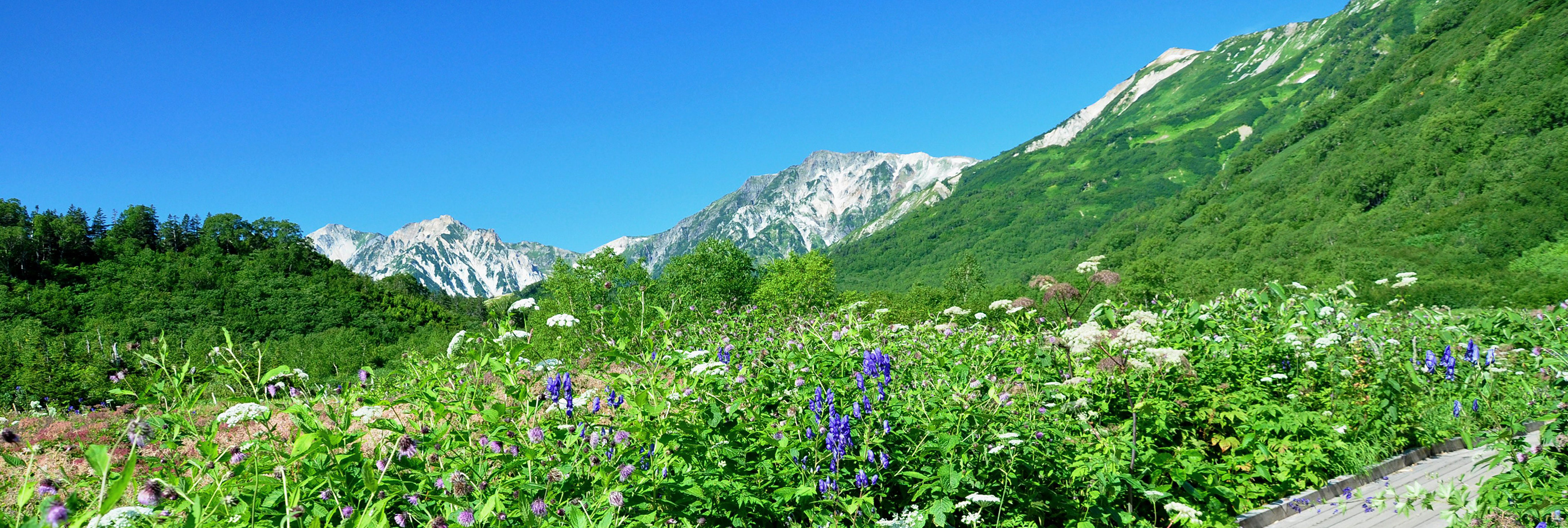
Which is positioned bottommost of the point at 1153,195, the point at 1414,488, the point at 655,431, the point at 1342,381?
the point at 1342,381

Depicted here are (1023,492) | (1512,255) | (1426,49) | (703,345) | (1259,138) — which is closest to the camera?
(1023,492)

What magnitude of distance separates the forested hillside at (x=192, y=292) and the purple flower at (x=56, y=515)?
218ft

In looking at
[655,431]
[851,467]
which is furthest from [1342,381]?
[655,431]

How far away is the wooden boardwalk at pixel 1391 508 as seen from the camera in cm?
473

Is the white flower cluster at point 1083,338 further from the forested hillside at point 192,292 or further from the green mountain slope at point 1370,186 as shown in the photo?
the forested hillside at point 192,292

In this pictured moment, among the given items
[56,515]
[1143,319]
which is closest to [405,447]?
[56,515]

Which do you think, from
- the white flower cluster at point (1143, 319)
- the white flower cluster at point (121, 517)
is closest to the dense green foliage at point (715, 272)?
the white flower cluster at point (1143, 319)

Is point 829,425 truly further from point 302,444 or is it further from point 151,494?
point 151,494

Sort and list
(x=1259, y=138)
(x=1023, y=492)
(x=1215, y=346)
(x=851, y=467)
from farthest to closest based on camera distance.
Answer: (x=1259, y=138)
(x=1215, y=346)
(x=1023, y=492)
(x=851, y=467)

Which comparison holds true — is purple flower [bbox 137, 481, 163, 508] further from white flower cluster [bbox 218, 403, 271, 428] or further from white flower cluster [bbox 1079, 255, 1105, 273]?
white flower cluster [bbox 1079, 255, 1105, 273]

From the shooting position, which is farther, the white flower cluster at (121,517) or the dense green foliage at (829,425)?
the dense green foliage at (829,425)

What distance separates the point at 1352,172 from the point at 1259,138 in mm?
90156

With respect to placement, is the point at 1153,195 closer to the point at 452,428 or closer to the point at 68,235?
the point at 452,428

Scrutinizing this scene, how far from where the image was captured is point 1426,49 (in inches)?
4299
